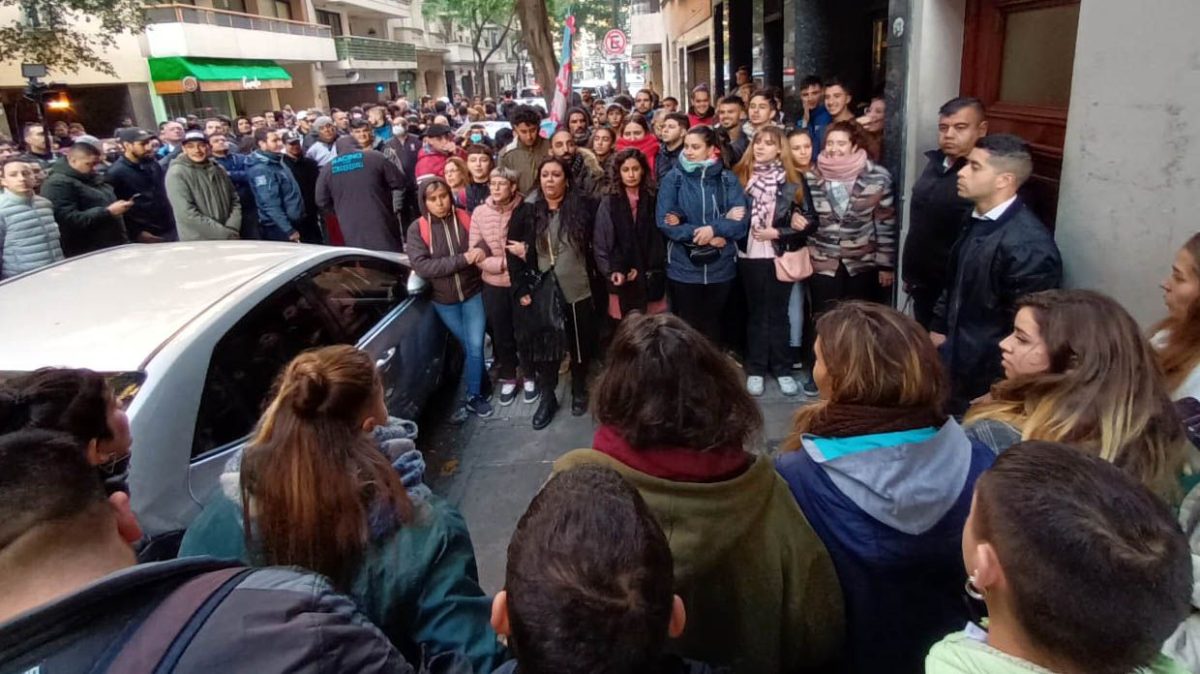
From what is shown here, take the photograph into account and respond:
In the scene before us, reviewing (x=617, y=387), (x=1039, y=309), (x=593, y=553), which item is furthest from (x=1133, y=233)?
(x=593, y=553)

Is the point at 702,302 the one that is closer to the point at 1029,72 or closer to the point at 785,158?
the point at 785,158

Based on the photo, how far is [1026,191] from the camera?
416 cm

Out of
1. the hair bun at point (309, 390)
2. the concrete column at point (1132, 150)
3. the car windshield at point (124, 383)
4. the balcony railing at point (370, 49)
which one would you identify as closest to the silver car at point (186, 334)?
the car windshield at point (124, 383)

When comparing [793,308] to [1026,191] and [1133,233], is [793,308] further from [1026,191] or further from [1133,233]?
[1133,233]

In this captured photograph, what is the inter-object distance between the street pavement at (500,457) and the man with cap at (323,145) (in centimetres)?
499

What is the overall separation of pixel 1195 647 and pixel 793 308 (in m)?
3.77

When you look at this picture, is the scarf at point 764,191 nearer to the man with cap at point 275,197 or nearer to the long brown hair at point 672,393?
the long brown hair at point 672,393

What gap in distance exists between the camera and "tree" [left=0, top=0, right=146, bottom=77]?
1512 centimetres

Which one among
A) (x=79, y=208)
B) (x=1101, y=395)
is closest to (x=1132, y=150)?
(x=1101, y=395)

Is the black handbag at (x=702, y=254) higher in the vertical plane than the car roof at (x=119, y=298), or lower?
lower

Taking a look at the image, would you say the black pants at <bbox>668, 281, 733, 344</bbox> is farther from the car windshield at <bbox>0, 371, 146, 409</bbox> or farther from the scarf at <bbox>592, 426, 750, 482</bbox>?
the car windshield at <bbox>0, 371, 146, 409</bbox>

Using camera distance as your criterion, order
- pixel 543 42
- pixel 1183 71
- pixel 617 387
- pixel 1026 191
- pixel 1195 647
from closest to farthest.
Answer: pixel 1195 647
pixel 617 387
pixel 1183 71
pixel 1026 191
pixel 543 42

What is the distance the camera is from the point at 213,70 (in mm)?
24641

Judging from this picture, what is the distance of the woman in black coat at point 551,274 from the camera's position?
15.7 ft
